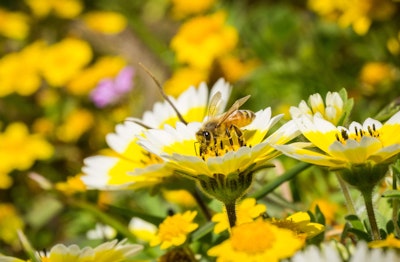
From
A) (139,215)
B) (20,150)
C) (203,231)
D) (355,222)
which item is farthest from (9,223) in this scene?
(355,222)

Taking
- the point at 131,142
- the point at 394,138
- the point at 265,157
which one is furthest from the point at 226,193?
Result: the point at 131,142

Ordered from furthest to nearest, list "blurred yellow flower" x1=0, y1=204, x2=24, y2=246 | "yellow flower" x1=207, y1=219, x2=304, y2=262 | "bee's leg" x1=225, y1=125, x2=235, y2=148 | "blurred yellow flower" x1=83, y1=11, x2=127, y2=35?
1. "blurred yellow flower" x1=83, y1=11, x2=127, y2=35
2. "blurred yellow flower" x1=0, y1=204, x2=24, y2=246
3. "bee's leg" x1=225, y1=125, x2=235, y2=148
4. "yellow flower" x1=207, y1=219, x2=304, y2=262

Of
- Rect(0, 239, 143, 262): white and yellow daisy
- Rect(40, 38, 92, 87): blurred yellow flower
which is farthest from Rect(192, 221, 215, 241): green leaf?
Rect(40, 38, 92, 87): blurred yellow flower

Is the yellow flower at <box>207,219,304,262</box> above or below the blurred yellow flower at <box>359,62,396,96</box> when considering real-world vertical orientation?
below

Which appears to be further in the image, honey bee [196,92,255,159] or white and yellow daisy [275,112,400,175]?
honey bee [196,92,255,159]

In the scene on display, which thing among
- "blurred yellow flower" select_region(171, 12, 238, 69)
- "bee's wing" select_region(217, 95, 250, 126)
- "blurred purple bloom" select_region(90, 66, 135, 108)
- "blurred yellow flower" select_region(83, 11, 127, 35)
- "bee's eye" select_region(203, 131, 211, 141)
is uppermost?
"blurred yellow flower" select_region(83, 11, 127, 35)

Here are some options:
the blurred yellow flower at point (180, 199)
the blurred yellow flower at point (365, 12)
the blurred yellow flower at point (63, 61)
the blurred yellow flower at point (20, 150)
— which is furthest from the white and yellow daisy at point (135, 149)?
the blurred yellow flower at point (63, 61)

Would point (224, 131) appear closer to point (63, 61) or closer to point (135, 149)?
point (135, 149)

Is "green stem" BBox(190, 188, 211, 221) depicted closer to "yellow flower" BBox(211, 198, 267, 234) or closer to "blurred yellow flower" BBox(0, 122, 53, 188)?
"yellow flower" BBox(211, 198, 267, 234)
